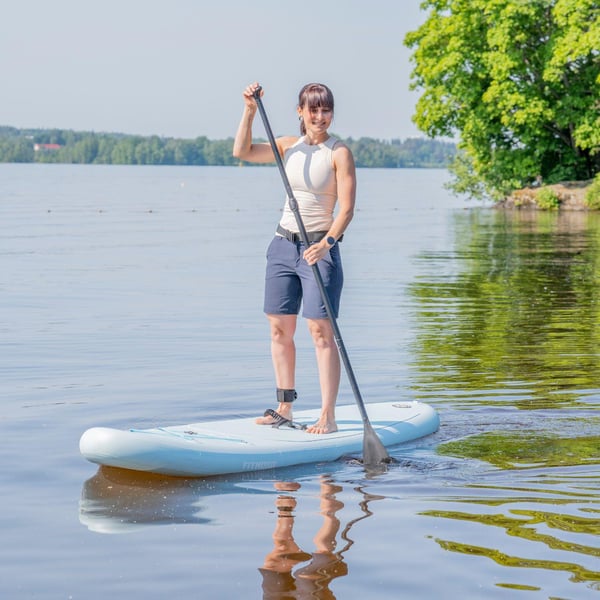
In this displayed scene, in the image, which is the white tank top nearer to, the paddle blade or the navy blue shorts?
the navy blue shorts

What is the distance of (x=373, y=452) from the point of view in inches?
295

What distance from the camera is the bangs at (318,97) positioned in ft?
24.4

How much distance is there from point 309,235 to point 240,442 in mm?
1315

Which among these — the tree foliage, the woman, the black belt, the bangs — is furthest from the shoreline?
the bangs

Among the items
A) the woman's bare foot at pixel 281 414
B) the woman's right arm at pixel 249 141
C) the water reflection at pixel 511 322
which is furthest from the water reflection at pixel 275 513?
the water reflection at pixel 511 322

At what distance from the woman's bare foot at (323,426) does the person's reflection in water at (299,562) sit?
134 centimetres

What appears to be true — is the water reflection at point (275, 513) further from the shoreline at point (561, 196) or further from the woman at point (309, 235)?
the shoreline at point (561, 196)

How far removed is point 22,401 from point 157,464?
2.80 m

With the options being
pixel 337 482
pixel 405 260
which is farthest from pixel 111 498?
pixel 405 260

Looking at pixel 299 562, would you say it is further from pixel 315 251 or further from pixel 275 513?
pixel 315 251

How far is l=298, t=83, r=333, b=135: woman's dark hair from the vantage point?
7.45 metres

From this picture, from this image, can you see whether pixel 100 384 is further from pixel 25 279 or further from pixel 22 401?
pixel 25 279

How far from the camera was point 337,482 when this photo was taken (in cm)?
703

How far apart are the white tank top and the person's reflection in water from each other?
1.93 meters
